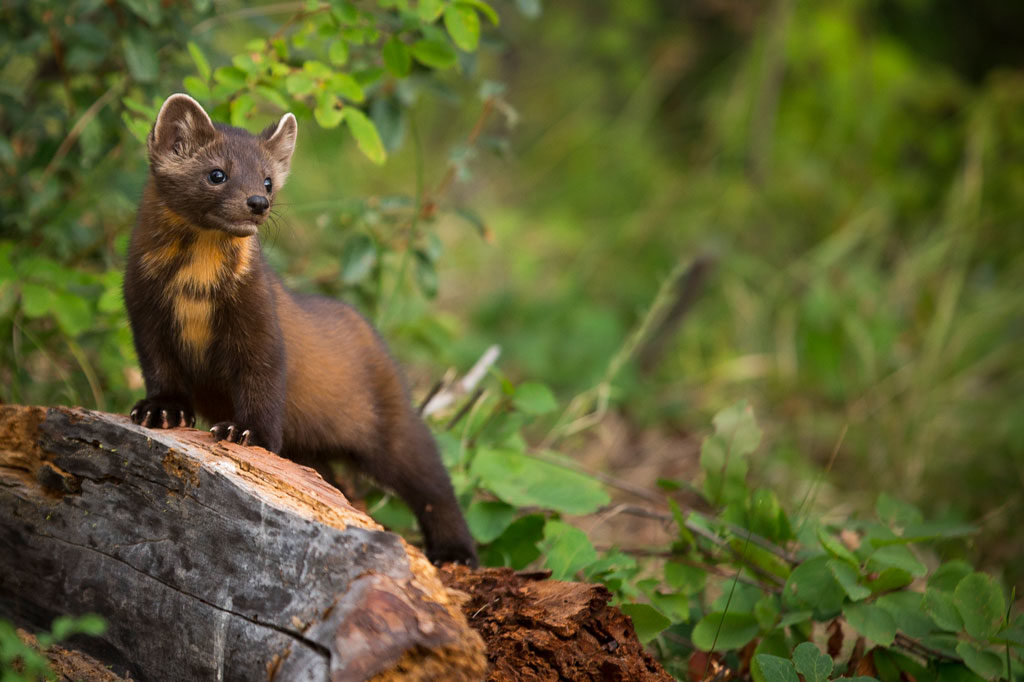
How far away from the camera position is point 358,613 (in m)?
2.55

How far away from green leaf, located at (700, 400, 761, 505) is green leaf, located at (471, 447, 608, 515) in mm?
494

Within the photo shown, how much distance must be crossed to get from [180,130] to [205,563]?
1561 millimetres

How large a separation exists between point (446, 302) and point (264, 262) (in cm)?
540

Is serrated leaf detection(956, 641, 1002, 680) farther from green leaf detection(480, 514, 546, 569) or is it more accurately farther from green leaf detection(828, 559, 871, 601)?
green leaf detection(480, 514, 546, 569)

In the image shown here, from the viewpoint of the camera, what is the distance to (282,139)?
12.4ft

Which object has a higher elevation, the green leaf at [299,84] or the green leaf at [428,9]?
the green leaf at [428,9]

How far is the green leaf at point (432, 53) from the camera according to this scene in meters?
4.33

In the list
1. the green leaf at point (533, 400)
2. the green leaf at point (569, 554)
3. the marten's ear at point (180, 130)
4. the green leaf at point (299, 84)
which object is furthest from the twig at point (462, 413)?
the marten's ear at point (180, 130)

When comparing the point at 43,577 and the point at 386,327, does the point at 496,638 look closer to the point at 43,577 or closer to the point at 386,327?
the point at 43,577

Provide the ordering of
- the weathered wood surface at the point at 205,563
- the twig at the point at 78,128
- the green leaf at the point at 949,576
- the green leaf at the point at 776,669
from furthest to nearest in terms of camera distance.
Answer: the twig at the point at 78,128, the green leaf at the point at 949,576, the green leaf at the point at 776,669, the weathered wood surface at the point at 205,563

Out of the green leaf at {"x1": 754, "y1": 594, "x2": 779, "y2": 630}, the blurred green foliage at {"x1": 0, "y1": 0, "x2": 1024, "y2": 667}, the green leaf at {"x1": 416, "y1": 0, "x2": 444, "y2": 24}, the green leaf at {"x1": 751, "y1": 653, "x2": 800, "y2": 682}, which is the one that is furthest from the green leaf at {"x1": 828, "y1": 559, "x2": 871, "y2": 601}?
the green leaf at {"x1": 416, "y1": 0, "x2": 444, "y2": 24}

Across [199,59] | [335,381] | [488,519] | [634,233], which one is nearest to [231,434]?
[335,381]

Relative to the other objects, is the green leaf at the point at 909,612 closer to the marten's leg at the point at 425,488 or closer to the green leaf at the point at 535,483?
the green leaf at the point at 535,483

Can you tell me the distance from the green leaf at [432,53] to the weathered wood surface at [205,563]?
2.00 meters
